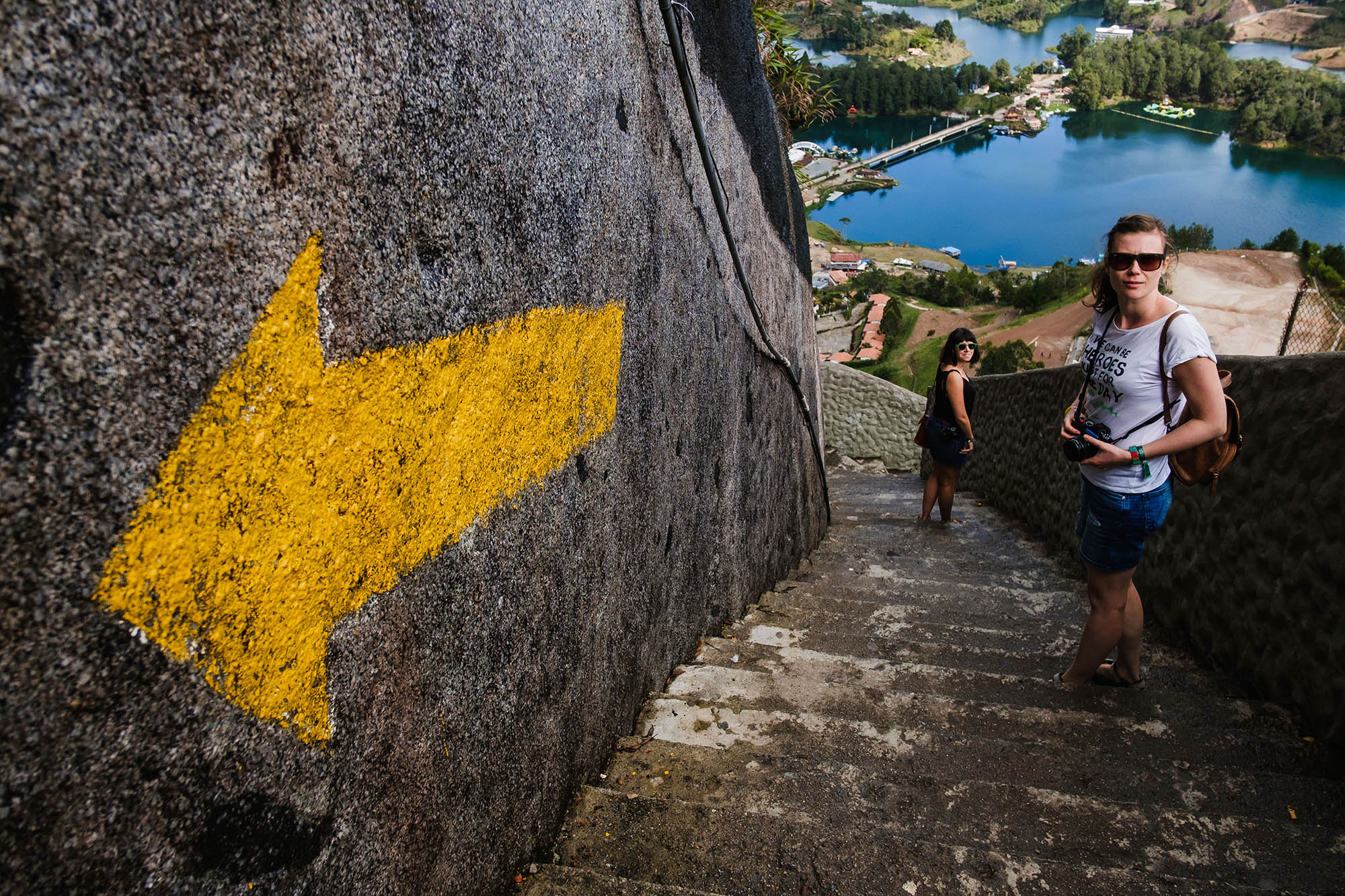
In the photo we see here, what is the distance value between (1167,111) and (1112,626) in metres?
85.3

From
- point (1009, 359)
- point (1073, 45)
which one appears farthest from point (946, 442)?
point (1073, 45)

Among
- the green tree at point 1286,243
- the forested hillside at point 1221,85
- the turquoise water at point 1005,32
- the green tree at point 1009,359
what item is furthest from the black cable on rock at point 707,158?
the turquoise water at point 1005,32

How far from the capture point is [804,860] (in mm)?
1486

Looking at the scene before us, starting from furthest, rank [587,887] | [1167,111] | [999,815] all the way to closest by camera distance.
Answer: [1167,111] → [999,815] → [587,887]

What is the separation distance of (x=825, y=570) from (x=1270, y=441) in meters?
2.17

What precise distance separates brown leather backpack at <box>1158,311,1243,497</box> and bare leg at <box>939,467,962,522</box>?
263 cm

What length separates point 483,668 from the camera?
1.22 meters

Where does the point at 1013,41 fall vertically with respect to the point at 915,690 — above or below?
below

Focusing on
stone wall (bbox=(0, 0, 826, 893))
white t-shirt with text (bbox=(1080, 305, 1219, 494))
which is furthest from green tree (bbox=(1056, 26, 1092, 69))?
stone wall (bbox=(0, 0, 826, 893))

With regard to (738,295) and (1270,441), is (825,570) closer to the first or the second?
(738,295)

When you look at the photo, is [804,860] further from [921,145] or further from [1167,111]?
[1167,111]

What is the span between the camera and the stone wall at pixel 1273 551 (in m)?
1.99

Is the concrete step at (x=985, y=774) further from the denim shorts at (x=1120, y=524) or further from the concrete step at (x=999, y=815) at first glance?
the denim shorts at (x=1120, y=524)

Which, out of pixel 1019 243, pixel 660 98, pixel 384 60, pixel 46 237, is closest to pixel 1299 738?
pixel 660 98
